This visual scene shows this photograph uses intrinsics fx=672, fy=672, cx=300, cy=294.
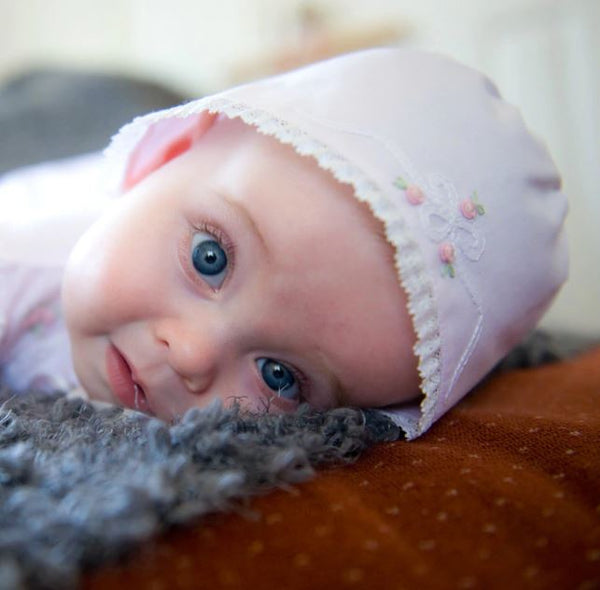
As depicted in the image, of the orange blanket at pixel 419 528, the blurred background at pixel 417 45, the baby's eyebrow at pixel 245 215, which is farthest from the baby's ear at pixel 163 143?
the blurred background at pixel 417 45

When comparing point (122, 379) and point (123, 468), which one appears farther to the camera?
point (122, 379)

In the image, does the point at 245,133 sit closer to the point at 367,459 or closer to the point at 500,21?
the point at 367,459

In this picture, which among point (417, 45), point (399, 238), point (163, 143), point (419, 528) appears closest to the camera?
point (419, 528)

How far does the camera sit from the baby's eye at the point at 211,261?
2.35ft

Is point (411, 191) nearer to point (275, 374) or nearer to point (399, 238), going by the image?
point (399, 238)

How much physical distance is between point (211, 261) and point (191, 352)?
10 cm

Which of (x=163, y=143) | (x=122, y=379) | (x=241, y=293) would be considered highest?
(x=163, y=143)

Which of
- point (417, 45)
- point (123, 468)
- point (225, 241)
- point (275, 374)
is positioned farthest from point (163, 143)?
point (417, 45)

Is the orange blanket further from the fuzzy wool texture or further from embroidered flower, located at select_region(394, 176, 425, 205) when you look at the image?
embroidered flower, located at select_region(394, 176, 425, 205)

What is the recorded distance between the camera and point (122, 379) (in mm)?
759

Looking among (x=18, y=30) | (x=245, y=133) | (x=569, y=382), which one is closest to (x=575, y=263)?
(x=569, y=382)

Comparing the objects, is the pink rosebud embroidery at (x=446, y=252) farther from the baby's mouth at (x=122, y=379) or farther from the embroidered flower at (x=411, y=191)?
the baby's mouth at (x=122, y=379)

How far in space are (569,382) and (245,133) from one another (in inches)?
20.2

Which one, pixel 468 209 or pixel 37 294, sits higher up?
pixel 468 209
